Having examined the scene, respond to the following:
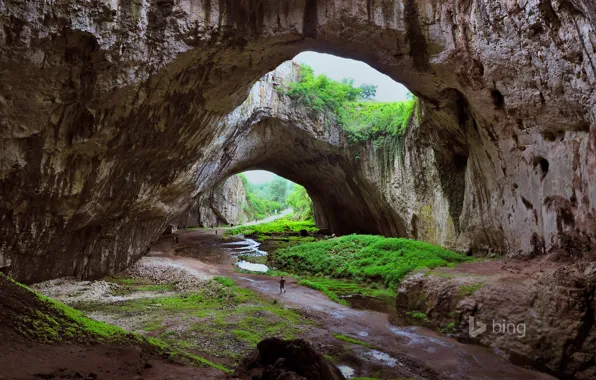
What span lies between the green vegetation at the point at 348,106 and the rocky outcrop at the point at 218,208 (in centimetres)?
2006

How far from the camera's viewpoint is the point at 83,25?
23.8 ft

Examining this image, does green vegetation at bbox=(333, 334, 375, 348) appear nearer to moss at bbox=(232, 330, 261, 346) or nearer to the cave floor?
the cave floor

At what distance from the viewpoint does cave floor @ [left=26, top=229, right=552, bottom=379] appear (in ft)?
22.8

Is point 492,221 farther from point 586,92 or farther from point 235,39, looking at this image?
point 235,39

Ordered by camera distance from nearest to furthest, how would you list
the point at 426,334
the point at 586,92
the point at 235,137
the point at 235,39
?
the point at 586,92, the point at 426,334, the point at 235,39, the point at 235,137

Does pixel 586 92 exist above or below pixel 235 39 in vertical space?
below

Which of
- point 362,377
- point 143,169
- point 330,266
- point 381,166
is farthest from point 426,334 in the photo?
point 381,166

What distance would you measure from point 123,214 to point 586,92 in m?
14.0

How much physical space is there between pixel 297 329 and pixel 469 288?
432cm

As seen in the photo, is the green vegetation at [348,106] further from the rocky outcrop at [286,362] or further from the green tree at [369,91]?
the rocky outcrop at [286,362]

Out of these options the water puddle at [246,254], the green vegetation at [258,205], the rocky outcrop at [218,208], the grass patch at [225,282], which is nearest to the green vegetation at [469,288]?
the grass patch at [225,282]

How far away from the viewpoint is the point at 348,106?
22859mm

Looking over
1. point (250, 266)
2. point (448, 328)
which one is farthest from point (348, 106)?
point (448, 328)

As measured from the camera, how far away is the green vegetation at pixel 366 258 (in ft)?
45.3
